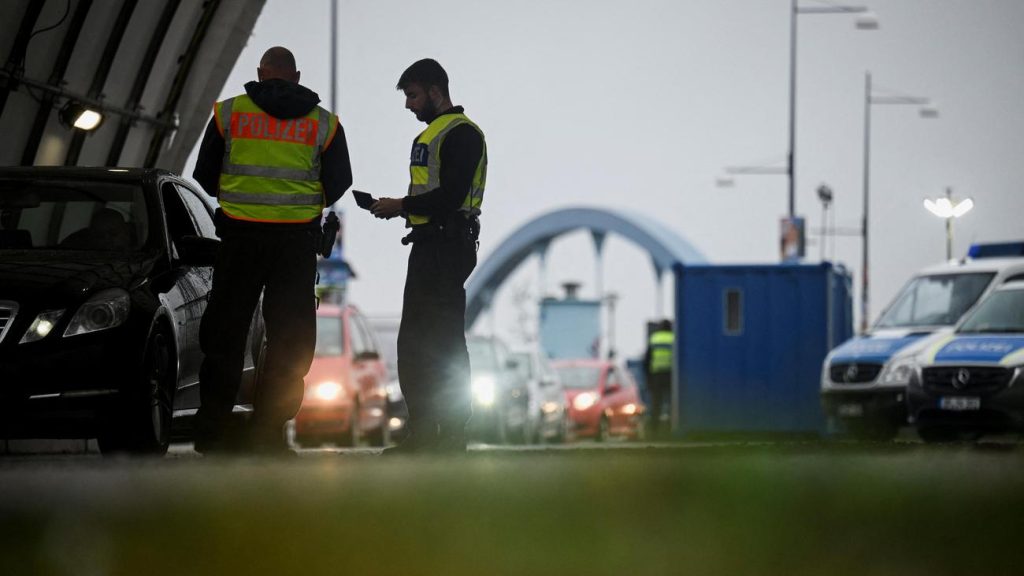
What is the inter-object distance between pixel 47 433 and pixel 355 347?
12.0 metres

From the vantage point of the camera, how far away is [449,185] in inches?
353

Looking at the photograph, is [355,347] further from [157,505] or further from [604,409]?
[157,505]

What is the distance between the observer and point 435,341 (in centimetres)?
899

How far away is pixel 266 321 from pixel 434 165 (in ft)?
3.43

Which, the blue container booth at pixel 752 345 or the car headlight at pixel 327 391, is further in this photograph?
the blue container booth at pixel 752 345

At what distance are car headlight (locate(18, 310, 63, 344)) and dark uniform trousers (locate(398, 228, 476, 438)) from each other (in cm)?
149

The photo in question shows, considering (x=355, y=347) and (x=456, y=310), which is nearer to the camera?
(x=456, y=310)

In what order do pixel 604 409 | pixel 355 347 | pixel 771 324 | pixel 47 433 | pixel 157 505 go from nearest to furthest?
pixel 157 505
pixel 47 433
pixel 355 347
pixel 771 324
pixel 604 409

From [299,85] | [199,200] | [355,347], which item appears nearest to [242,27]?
[355,347]

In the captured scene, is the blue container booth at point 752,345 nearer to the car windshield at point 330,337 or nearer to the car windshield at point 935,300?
the car windshield at point 935,300

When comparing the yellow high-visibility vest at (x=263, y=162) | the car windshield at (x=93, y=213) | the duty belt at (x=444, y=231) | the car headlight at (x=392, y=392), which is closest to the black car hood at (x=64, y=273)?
the car windshield at (x=93, y=213)

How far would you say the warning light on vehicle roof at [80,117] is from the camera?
612 inches

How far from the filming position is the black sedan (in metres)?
8.50

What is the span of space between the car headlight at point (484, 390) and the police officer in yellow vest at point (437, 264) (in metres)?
15.4
